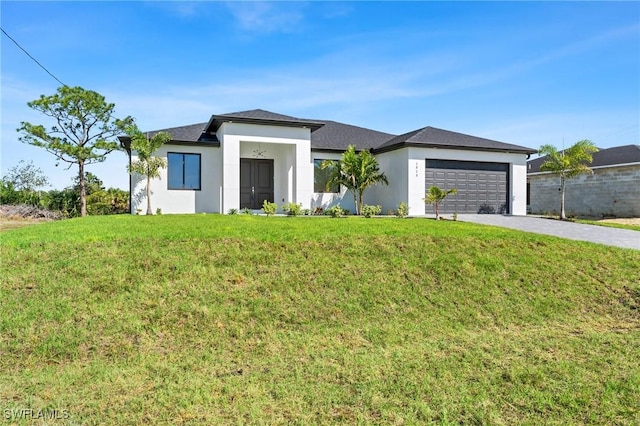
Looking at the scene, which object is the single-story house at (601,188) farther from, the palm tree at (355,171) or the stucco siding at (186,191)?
the stucco siding at (186,191)

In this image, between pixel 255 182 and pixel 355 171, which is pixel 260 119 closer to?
pixel 255 182

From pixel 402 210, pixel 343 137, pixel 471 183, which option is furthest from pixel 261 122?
pixel 471 183

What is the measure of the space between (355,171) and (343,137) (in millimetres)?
4533

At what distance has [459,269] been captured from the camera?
7.46 m

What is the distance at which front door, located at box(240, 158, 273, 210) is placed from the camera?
19.1 metres

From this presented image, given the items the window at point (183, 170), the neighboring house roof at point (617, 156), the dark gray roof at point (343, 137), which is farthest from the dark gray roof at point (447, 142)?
the window at point (183, 170)

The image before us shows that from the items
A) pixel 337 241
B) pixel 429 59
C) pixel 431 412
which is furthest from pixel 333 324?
pixel 429 59

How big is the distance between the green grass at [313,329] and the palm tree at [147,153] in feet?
27.0

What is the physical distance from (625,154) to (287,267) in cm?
2434

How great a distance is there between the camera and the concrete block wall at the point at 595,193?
20.6 m

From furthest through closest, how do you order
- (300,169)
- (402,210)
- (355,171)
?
1. (300,169)
2. (355,171)
3. (402,210)

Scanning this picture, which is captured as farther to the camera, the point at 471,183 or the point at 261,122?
the point at 471,183

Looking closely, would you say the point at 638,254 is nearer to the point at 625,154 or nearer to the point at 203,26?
the point at 203,26

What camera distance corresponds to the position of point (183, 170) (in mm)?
17719
